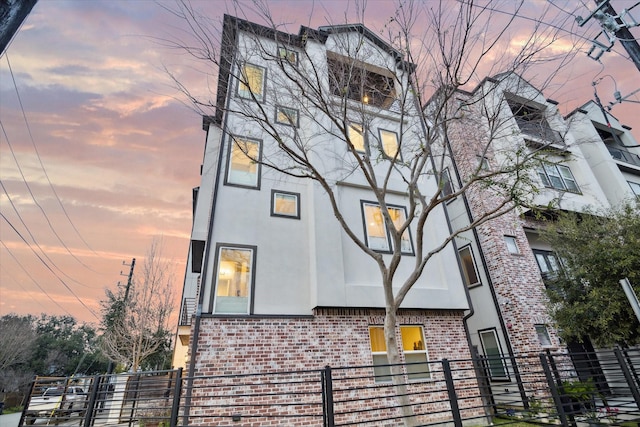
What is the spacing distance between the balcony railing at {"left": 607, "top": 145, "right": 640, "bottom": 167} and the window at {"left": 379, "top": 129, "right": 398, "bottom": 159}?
45.5ft

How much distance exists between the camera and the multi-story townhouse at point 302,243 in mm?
6484

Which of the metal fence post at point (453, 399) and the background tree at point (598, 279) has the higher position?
the background tree at point (598, 279)

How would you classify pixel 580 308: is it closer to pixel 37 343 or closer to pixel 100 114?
pixel 100 114

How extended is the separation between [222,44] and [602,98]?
9.05 m

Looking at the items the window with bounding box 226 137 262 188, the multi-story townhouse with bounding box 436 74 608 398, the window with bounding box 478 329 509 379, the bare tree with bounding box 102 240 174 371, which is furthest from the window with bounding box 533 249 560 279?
the bare tree with bounding box 102 240 174 371

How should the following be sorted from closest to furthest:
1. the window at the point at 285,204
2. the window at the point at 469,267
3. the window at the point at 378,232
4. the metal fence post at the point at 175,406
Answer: the metal fence post at the point at 175,406, the window at the point at 285,204, the window at the point at 378,232, the window at the point at 469,267

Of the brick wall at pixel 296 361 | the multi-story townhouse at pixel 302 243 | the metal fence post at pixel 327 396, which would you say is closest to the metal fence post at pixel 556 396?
the brick wall at pixel 296 361

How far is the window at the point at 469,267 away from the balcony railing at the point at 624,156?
11.7m

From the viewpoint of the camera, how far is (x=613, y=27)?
6.06m

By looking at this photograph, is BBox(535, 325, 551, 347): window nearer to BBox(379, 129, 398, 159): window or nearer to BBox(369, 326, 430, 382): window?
BBox(369, 326, 430, 382): window

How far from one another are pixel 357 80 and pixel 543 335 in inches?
383

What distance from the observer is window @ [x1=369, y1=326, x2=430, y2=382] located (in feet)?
23.9

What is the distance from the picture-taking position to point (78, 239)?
15.8 m

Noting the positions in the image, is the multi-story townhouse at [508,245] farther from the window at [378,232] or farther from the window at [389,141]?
the window at [378,232]
